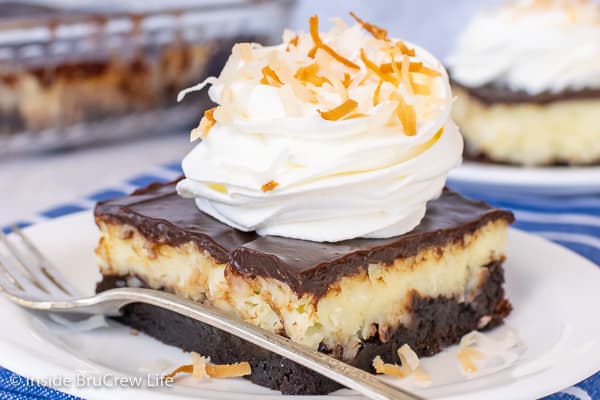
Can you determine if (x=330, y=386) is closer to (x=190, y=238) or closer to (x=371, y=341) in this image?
(x=371, y=341)

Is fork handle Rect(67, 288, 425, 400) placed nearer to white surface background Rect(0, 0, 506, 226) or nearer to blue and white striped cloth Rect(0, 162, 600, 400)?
blue and white striped cloth Rect(0, 162, 600, 400)

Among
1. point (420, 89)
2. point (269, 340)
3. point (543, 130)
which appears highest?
point (420, 89)

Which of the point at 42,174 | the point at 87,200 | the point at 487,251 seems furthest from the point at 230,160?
→ the point at 42,174

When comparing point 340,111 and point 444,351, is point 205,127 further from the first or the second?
point 444,351

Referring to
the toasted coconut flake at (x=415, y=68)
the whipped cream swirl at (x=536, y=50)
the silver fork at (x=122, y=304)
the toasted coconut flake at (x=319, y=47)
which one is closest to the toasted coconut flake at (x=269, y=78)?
the toasted coconut flake at (x=319, y=47)

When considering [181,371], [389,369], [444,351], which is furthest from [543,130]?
[181,371]

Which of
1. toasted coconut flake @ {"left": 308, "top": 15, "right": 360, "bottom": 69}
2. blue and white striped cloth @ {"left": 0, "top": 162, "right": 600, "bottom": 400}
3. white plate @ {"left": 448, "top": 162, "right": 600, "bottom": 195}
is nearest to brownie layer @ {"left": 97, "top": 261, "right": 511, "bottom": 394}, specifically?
toasted coconut flake @ {"left": 308, "top": 15, "right": 360, "bottom": 69}
